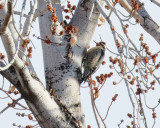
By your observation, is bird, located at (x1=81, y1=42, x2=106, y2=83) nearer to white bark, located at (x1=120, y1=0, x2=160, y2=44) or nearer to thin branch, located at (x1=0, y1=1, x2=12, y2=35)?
white bark, located at (x1=120, y1=0, x2=160, y2=44)

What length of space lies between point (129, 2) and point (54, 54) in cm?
128

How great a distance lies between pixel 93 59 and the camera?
6.91m

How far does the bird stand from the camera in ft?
20.6

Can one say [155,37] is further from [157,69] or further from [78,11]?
[78,11]

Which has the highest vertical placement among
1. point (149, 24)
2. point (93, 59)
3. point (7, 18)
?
point (93, 59)

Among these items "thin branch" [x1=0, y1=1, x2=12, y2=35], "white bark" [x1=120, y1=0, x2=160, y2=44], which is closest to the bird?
"white bark" [x1=120, y1=0, x2=160, y2=44]

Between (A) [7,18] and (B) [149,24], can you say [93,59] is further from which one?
(A) [7,18]

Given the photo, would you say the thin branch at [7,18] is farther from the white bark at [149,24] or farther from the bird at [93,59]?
the bird at [93,59]

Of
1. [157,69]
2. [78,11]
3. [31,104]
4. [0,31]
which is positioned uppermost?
[78,11]

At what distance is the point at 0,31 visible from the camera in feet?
11.4

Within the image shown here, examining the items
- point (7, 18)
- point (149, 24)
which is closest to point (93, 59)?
point (149, 24)

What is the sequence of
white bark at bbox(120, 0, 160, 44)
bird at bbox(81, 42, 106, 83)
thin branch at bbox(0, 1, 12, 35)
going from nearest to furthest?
1. thin branch at bbox(0, 1, 12, 35)
2. white bark at bbox(120, 0, 160, 44)
3. bird at bbox(81, 42, 106, 83)

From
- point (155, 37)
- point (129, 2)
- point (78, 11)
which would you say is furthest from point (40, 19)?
point (155, 37)

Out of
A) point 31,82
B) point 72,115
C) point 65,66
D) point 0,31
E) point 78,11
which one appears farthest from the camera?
point 78,11
